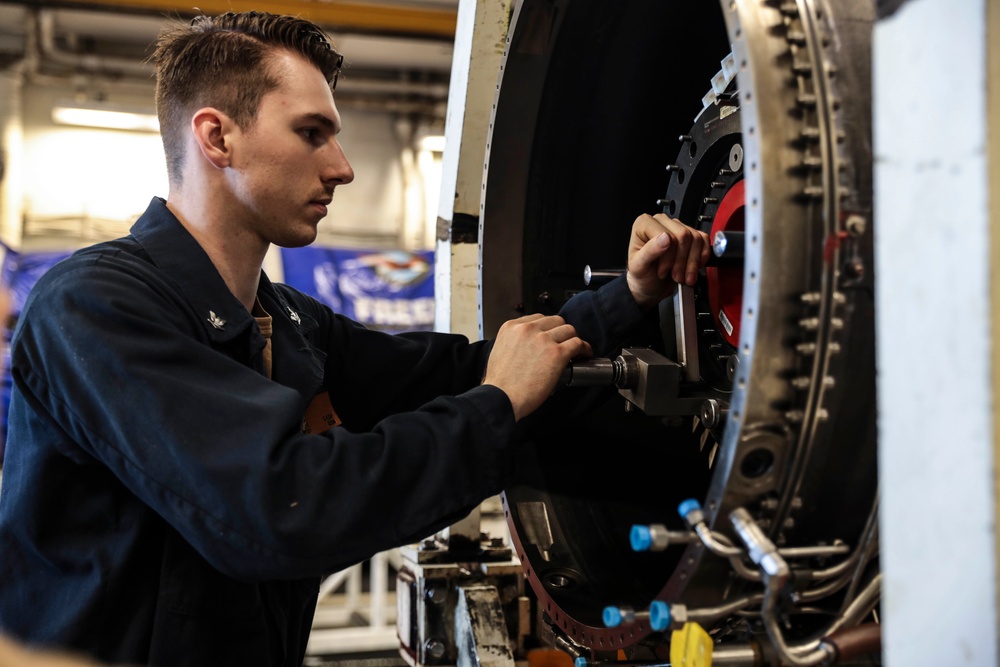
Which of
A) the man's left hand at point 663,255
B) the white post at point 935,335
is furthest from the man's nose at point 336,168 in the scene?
the white post at point 935,335

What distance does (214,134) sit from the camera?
1.42 m

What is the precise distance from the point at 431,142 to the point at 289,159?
588 cm

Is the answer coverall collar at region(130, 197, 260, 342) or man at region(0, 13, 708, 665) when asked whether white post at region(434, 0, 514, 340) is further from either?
coverall collar at region(130, 197, 260, 342)

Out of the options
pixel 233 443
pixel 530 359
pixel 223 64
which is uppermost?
pixel 223 64

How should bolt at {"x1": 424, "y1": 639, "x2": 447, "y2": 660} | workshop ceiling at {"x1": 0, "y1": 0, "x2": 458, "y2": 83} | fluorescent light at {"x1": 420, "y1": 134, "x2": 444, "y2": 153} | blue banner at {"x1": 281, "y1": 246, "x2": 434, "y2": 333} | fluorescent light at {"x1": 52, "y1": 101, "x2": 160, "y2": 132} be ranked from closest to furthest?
bolt at {"x1": 424, "y1": 639, "x2": 447, "y2": 660}
workshop ceiling at {"x1": 0, "y1": 0, "x2": 458, "y2": 83}
blue banner at {"x1": 281, "y1": 246, "x2": 434, "y2": 333}
fluorescent light at {"x1": 52, "y1": 101, "x2": 160, "y2": 132}
fluorescent light at {"x1": 420, "y1": 134, "x2": 444, "y2": 153}

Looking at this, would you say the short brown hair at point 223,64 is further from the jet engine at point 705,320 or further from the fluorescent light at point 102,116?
the fluorescent light at point 102,116

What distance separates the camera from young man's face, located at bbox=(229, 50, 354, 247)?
4.61ft

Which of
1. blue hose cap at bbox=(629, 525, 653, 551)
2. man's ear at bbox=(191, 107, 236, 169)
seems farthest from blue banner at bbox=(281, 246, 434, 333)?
blue hose cap at bbox=(629, 525, 653, 551)

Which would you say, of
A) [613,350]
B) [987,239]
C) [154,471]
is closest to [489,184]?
[613,350]

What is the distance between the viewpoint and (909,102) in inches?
28.6

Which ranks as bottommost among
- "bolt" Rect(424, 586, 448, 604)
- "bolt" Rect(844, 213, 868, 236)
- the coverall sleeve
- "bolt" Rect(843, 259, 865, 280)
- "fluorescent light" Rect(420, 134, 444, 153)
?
"bolt" Rect(424, 586, 448, 604)

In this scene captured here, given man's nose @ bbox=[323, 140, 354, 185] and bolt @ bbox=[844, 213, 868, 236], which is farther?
man's nose @ bbox=[323, 140, 354, 185]

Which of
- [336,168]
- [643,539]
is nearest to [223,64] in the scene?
[336,168]

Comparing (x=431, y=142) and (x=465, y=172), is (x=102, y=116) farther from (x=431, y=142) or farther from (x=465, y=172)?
(x=465, y=172)
